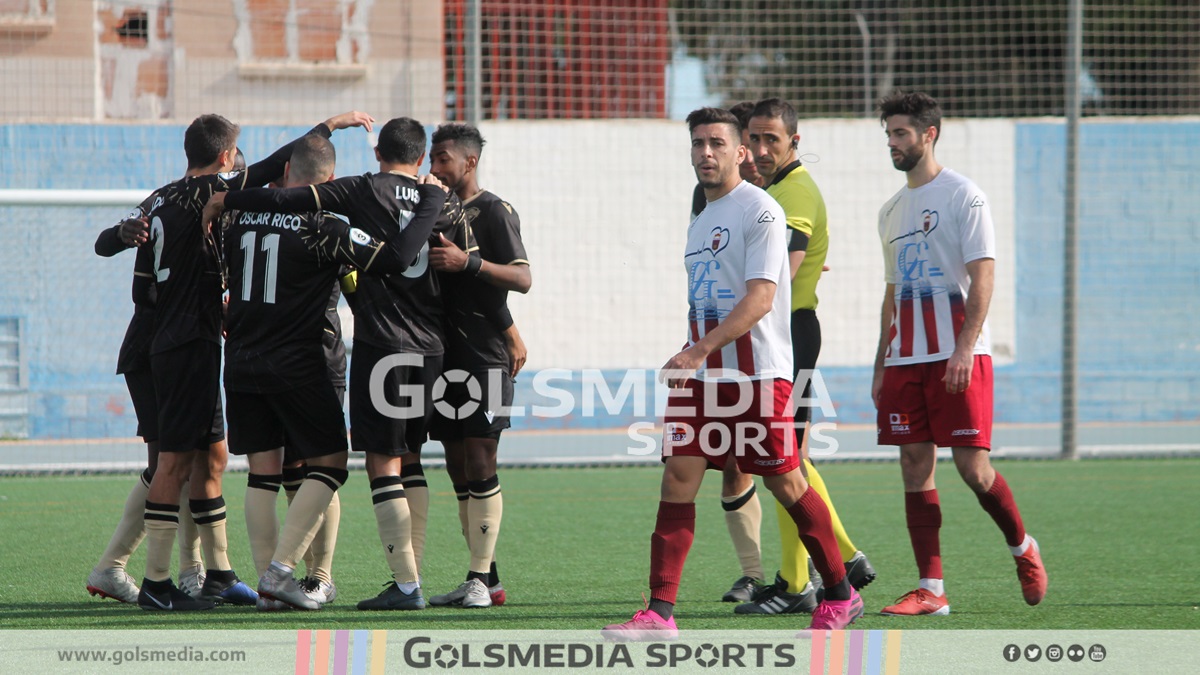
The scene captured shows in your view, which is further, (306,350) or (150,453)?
(150,453)

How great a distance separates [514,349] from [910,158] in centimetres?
183

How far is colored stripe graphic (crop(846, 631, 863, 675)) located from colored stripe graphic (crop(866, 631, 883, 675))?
0.9 inches

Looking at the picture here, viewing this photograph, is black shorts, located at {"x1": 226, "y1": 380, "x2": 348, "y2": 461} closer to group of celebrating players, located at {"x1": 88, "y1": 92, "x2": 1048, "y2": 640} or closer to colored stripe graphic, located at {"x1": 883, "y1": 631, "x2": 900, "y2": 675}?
group of celebrating players, located at {"x1": 88, "y1": 92, "x2": 1048, "y2": 640}

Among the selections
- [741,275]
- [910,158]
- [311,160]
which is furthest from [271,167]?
[910,158]

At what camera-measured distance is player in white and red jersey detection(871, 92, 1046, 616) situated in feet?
15.9

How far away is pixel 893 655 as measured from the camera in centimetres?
410

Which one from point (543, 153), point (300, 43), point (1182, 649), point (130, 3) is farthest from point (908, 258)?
point (300, 43)

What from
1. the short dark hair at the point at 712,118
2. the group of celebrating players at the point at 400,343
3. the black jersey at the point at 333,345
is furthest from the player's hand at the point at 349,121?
the short dark hair at the point at 712,118

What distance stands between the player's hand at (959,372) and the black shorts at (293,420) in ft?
7.71

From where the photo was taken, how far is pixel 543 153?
Answer: 1263 cm

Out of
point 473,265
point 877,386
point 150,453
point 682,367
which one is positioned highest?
point 473,265

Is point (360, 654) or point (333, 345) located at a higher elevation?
point (333, 345)

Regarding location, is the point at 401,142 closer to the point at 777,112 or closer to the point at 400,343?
the point at 400,343

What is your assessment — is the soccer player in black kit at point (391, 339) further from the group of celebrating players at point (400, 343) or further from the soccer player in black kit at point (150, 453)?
the soccer player in black kit at point (150, 453)
